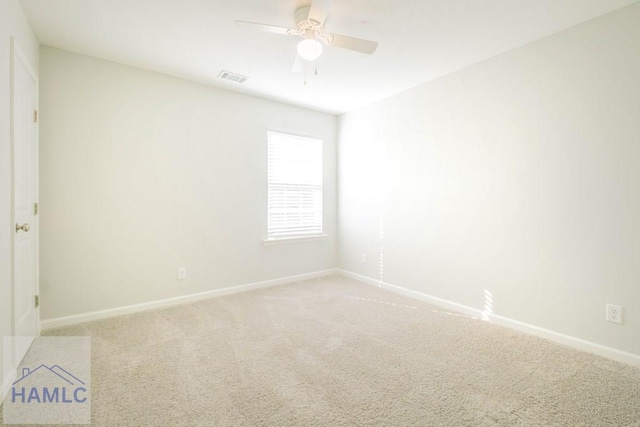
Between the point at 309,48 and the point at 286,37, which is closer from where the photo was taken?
the point at 309,48

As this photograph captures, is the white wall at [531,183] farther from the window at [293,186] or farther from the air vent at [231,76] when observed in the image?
the air vent at [231,76]

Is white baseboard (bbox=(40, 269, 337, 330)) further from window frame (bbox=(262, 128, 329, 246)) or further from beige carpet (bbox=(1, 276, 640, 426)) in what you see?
window frame (bbox=(262, 128, 329, 246))

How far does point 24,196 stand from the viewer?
7.41 feet

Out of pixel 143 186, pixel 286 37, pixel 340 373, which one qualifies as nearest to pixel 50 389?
pixel 340 373

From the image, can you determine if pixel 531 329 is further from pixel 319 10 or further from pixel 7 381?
pixel 7 381

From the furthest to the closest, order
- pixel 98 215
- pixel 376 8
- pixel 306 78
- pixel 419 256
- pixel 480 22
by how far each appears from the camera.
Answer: pixel 419 256 → pixel 306 78 → pixel 98 215 → pixel 480 22 → pixel 376 8

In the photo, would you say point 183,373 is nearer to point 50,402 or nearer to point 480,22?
point 50,402

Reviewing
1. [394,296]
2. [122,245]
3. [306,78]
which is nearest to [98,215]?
[122,245]

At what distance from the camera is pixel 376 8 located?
2.17 metres

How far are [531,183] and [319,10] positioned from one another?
2.27 meters

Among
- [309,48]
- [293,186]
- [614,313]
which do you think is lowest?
[614,313]

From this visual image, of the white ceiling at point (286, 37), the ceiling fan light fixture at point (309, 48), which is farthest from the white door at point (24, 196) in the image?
the ceiling fan light fixture at point (309, 48)

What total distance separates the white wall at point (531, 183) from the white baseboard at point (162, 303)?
144cm

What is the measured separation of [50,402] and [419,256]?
3.39 meters
